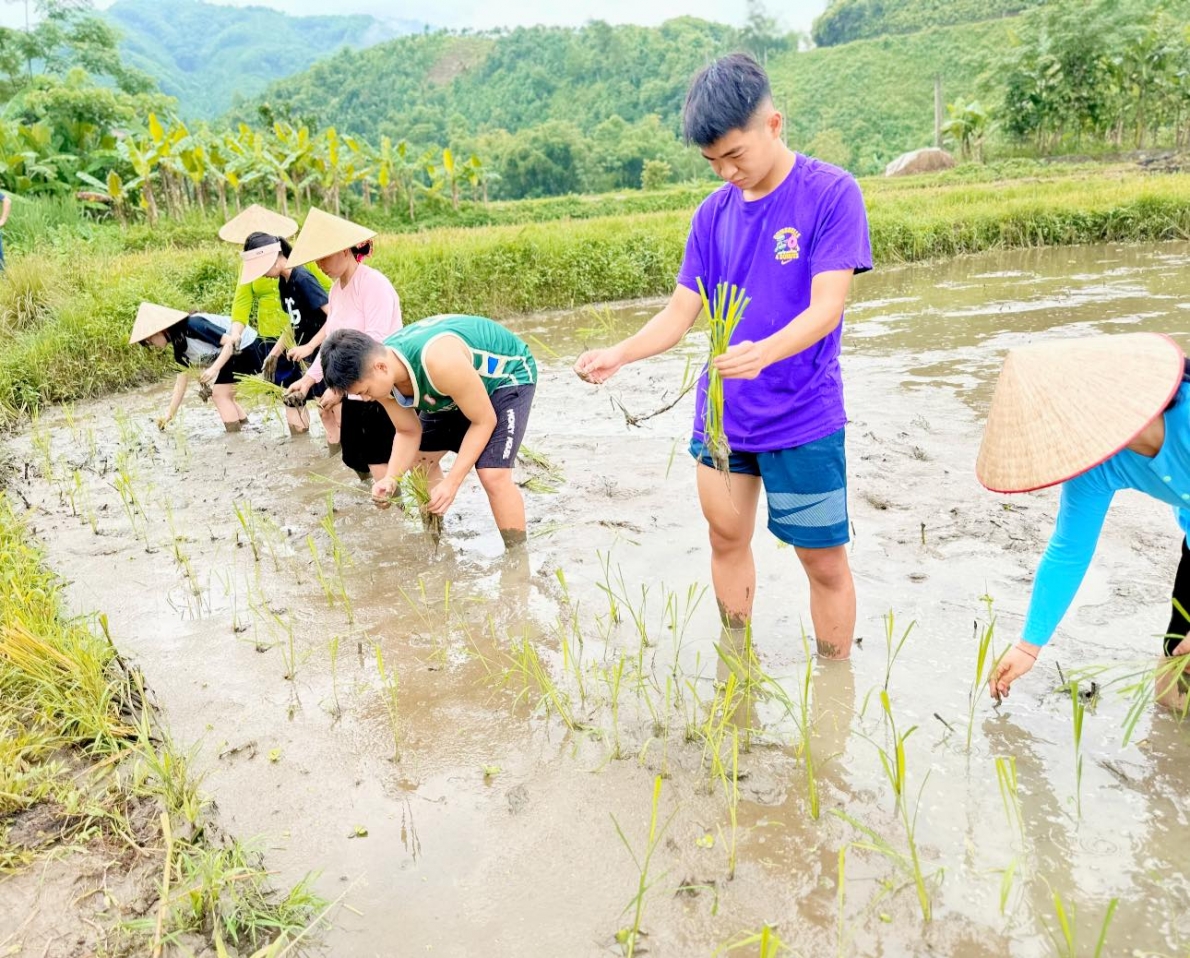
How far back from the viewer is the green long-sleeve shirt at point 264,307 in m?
5.15

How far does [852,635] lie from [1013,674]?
27.5 inches

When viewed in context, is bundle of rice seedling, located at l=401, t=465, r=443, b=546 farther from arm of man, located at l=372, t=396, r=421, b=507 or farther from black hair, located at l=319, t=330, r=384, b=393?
black hair, located at l=319, t=330, r=384, b=393

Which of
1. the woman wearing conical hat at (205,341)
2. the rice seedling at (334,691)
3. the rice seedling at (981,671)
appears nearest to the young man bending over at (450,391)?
the rice seedling at (334,691)

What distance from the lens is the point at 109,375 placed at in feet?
23.2

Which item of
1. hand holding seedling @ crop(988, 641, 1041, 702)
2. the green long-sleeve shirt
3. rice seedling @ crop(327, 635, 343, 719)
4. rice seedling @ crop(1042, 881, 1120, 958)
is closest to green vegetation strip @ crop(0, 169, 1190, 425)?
the green long-sleeve shirt

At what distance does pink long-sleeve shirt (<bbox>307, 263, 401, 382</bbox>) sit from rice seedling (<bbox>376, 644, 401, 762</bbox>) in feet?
6.42

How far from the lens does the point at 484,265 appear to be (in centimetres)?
916

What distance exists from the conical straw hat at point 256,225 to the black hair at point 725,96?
4.17 m

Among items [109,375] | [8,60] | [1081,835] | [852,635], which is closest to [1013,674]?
[1081,835]

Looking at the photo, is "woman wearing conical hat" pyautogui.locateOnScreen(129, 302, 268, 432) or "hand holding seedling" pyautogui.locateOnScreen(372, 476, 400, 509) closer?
"hand holding seedling" pyautogui.locateOnScreen(372, 476, 400, 509)

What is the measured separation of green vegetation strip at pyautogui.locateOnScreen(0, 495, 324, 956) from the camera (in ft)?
5.84

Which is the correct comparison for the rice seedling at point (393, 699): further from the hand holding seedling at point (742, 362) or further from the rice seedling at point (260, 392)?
the rice seedling at point (260, 392)

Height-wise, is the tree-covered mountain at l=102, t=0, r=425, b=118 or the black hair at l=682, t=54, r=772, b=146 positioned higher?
the tree-covered mountain at l=102, t=0, r=425, b=118

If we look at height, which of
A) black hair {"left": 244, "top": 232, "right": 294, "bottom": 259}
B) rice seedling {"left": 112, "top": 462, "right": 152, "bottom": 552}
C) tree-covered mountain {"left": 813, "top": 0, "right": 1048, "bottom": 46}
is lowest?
rice seedling {"left": 112, "top": 462, "right": 152, "bottom": 552}
